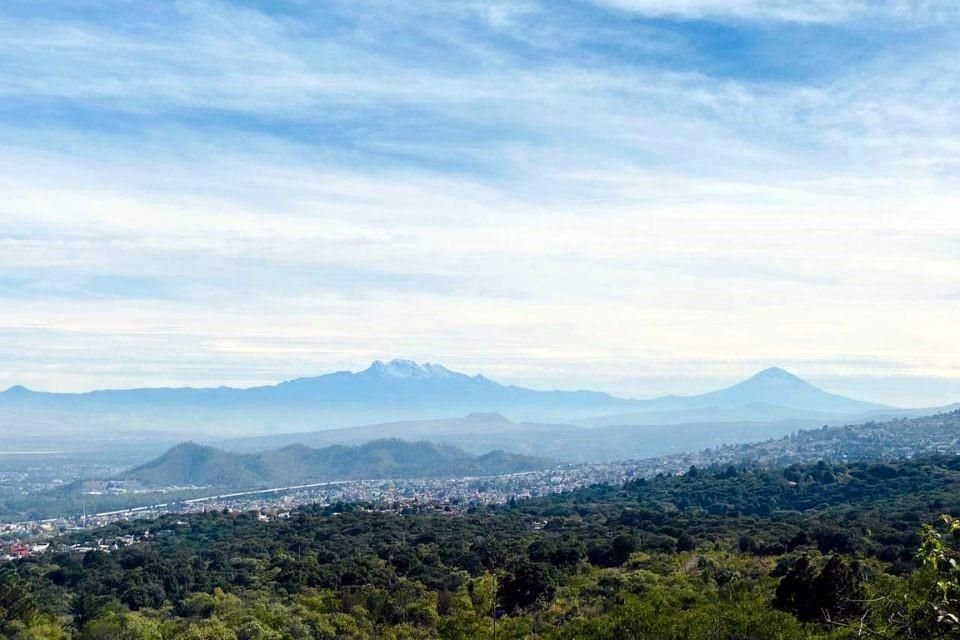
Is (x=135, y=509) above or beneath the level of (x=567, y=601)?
beneath

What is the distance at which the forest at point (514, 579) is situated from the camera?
24750mm

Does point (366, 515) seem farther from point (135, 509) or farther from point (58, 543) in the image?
point (135, 509)

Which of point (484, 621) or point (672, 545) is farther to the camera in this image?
point (672, 545)

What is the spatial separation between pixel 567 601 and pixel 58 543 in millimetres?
61797

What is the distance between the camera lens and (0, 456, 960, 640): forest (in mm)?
24750

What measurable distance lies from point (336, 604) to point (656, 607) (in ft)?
51.4

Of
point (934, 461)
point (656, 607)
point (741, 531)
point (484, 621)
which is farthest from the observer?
point (934, 461)

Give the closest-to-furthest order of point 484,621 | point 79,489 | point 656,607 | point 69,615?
point 656,607
point 484,621
point 69,615
point 79,489

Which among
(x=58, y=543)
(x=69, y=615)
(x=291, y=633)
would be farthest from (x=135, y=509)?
(x=291, y=633)

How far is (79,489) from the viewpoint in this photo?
192 m

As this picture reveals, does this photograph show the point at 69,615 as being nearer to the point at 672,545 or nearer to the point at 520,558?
the point at 520,558

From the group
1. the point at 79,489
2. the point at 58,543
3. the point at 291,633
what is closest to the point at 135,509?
the point at 79,489

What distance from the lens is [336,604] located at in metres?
37.6

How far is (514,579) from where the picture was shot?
125 feet
